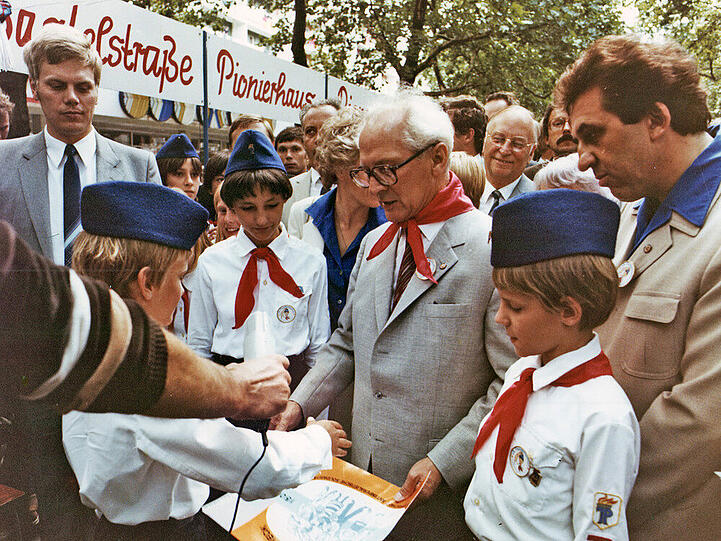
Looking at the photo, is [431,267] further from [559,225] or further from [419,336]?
[559,225]

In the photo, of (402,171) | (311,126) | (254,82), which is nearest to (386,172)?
(402,171)

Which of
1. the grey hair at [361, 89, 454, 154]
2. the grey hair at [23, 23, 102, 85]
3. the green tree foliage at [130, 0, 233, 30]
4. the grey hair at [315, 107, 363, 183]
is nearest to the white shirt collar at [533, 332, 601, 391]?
the grey hair at [361, 89, 454, 154]

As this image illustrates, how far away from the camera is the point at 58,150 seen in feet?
4.31

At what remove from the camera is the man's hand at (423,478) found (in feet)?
4.99

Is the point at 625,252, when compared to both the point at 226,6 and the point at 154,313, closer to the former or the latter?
the point at 154,313

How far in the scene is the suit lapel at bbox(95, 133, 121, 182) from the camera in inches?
57.7

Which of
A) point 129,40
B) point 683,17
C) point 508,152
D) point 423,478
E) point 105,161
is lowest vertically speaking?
point 423,478

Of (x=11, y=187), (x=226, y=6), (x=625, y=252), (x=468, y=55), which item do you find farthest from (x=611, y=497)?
(x=226, y=6)

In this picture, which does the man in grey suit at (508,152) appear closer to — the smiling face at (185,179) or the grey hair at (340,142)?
the grey hair at (340,142)

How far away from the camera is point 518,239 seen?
51.4 inches

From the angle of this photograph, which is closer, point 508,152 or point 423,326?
point 423,326

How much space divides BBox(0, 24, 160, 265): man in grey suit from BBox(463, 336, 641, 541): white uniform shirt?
114 cm

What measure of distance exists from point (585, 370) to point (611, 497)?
288 mm

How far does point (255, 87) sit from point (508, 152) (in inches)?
124
